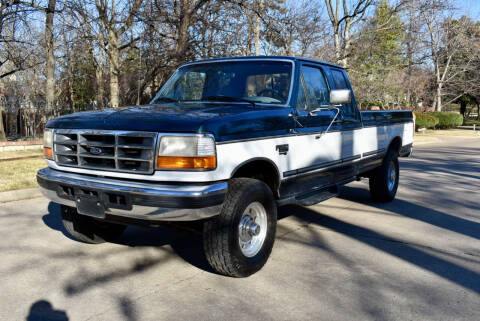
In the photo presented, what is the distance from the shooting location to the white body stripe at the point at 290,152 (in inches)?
139

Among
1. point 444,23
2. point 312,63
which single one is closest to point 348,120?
point 312,63

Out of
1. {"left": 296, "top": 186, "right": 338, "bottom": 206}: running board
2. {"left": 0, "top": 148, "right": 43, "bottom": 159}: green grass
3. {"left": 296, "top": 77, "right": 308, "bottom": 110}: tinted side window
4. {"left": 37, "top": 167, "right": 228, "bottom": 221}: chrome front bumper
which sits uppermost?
{"left": 296, "top": 77, "right": 308, "bottom": 110}: tinted side window

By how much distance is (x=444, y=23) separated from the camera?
116ft

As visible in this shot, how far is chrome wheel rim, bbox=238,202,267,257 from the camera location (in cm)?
399

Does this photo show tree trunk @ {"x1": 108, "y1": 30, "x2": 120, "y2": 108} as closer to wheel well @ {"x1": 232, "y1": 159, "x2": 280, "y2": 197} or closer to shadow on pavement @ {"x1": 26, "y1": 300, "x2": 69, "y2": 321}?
wheel well @ {"x1": 232, "y1": 159, "x2": 280, "y2": 197}

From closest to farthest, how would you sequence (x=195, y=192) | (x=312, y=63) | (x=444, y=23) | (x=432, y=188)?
(x=195, y=192) < (x=312, y=63) < (x=432, y=188) < (x=444, y=23)

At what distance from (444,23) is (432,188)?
1252 inches

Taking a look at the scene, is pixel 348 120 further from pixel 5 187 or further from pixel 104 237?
pixel 5 187

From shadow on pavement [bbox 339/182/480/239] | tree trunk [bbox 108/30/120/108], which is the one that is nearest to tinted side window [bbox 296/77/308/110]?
shadow on pavement [bbox 339/182/480/239]

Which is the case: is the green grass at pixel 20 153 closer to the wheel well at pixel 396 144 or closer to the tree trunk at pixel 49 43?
the tree trunk at pixel 49 43

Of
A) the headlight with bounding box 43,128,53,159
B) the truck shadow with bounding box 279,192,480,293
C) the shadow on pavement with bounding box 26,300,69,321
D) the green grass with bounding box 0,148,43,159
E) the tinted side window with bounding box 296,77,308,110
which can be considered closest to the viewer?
the shadow on pavement with bounding box 26,300,69,321

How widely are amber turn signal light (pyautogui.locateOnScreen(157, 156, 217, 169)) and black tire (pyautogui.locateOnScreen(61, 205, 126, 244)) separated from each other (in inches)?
63.3

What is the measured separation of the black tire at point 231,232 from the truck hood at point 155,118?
66 centimetres

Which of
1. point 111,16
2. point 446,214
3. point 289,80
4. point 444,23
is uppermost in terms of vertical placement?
point 444,23
